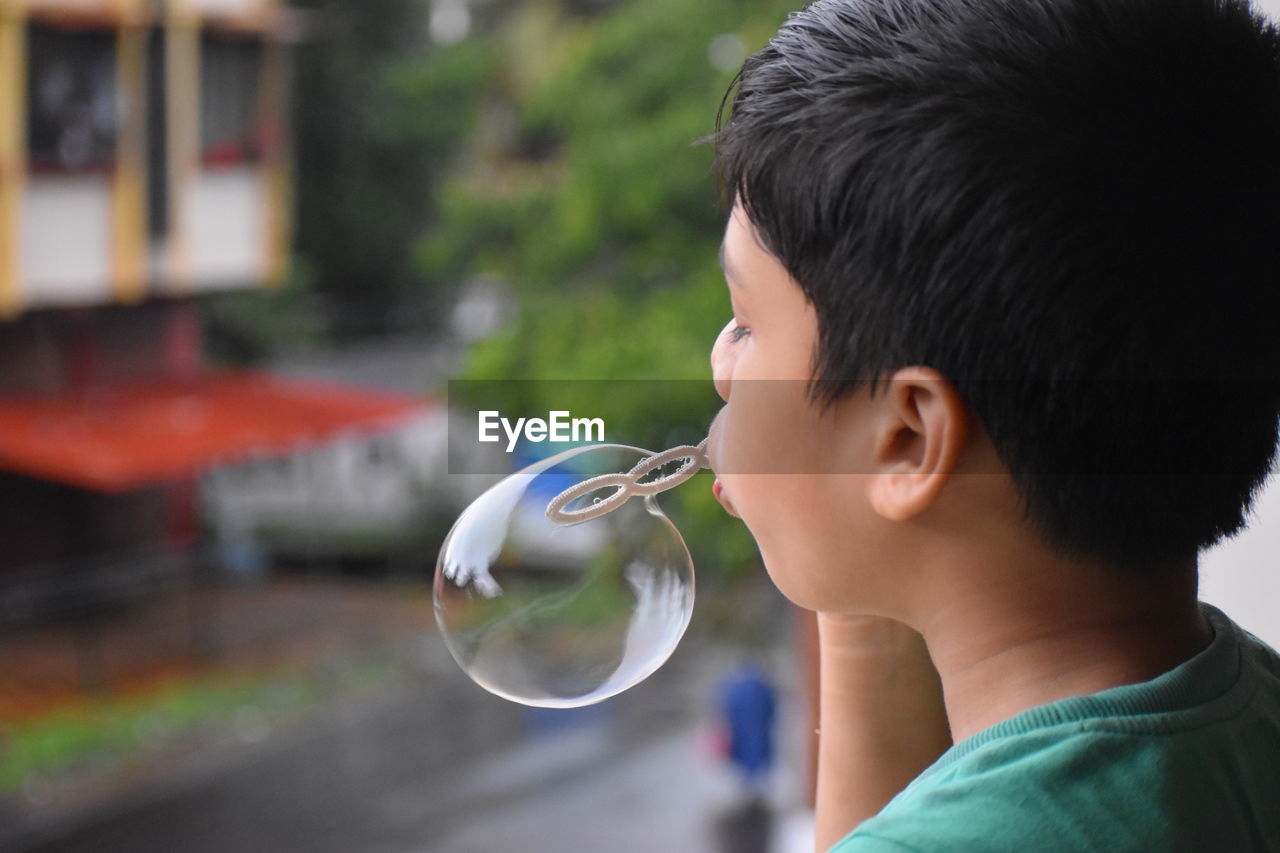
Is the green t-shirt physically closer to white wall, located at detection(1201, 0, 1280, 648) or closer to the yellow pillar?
white wall, located at detection(1201, 0, 1280, 648)

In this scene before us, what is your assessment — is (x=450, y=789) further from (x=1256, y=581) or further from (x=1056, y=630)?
(x=1056, y=630)

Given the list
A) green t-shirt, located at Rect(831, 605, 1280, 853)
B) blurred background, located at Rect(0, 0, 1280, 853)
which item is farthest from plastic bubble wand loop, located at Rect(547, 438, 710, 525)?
blurred background, located at Rect(0, 0, 1280, 853)

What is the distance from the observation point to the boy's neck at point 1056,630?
42 cm

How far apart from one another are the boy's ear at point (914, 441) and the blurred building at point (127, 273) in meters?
4.83

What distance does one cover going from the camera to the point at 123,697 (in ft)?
16.6

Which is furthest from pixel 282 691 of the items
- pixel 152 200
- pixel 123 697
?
pixel 152 200

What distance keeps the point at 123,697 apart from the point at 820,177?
16.8 ft

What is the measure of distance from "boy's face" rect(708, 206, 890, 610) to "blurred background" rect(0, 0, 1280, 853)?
2.25 m

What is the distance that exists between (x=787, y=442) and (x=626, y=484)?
8 centimetres

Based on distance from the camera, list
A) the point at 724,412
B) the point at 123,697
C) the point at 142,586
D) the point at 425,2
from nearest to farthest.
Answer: the point at 724,412 < the point at 123,697 < the point at 142,586 < the point at 425,2

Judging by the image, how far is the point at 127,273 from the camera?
5.51 metres

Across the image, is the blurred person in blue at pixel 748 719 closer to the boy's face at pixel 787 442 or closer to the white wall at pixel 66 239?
the white wall at pixel 66 239

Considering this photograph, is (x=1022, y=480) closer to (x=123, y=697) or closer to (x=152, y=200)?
(x=123, y=697)

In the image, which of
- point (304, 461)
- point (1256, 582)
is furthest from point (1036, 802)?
Result: point (304, 461)
